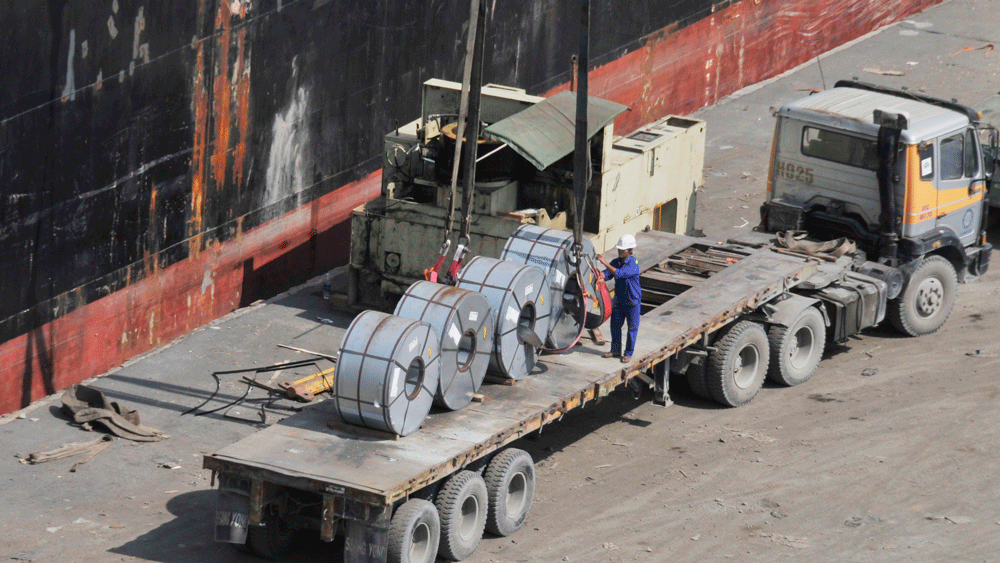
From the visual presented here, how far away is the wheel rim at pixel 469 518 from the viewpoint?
520 inches

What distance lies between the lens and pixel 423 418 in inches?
529

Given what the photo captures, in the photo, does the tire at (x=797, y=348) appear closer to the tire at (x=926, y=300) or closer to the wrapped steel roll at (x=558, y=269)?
the tire at (x=926, y=300)

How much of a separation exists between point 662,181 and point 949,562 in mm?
8503

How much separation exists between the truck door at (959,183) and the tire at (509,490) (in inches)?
293

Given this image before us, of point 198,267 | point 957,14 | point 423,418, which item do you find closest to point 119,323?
point 198,267

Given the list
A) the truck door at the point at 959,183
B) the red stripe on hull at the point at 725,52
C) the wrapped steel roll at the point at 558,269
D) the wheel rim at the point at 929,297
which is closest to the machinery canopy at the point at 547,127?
the wrapped steel roll at the point at 558,269

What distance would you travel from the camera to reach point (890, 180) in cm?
1794

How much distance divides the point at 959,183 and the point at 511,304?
284 inches

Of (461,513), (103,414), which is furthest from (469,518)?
(103,414)

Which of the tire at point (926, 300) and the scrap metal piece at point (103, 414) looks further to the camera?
the tire at point (926, 300)

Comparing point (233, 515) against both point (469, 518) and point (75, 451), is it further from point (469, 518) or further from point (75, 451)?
point (75, 451)

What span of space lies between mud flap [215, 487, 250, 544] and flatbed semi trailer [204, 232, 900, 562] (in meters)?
0.01

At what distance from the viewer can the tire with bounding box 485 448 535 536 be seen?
1348 centimetres

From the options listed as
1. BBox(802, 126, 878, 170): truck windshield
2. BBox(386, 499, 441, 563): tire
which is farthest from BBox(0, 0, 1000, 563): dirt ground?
BBox(802, 126, 878, 170): truck windshield
